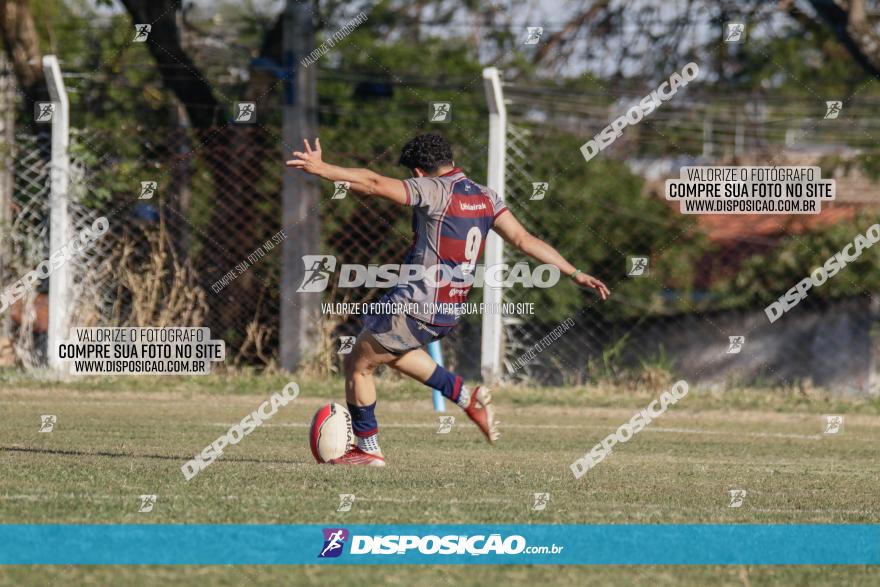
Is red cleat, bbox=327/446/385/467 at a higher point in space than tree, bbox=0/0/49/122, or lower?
lower

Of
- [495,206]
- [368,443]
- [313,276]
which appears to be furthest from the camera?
[313,276]

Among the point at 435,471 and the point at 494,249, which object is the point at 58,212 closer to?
the point at 494,249

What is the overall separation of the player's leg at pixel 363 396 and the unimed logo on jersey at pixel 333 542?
2.62 meters

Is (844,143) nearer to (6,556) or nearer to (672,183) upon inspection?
(672,183)

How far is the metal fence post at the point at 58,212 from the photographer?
1416 centimetres

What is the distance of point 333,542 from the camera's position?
536 centimetres

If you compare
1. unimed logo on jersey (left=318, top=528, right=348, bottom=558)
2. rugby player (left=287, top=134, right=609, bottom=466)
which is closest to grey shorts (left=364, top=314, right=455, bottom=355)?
rugby player (left=287, top=134, right=609, bottom=466)

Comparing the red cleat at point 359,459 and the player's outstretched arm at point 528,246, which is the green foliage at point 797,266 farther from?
the red cleat at point 359,459

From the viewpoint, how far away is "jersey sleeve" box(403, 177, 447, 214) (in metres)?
7.80

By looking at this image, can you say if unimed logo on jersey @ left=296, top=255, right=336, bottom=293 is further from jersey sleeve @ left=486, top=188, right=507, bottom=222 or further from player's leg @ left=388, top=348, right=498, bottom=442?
player's leg @ left=388, top=348, right=498, bottom=442

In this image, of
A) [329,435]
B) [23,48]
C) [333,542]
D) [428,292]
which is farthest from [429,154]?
[23,48]

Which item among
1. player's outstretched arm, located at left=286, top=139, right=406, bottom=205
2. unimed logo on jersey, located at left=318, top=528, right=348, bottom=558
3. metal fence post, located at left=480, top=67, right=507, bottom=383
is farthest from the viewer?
metal fence post, located at left=480, top=67, right=507, bottom=383

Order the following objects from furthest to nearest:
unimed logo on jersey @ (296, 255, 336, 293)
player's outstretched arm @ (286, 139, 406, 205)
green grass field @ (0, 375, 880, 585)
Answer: unimed logo on jersey @ (296, 255, 336, 293)
player's outstretched arm @ (286, 139, 406, 205)
green grass field @ (0, 375, 880, 585)

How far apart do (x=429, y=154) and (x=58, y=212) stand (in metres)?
7.50
